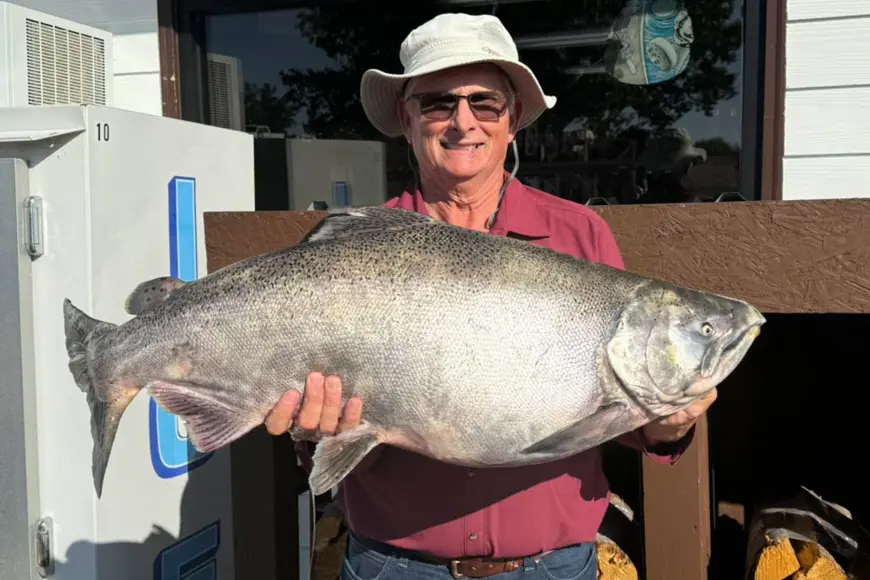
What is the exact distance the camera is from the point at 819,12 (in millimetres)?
3482

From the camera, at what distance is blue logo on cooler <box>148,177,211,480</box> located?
3.03 meters

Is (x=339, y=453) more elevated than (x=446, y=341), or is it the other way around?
(x=446, y=341)

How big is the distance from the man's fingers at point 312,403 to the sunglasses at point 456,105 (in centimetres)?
79

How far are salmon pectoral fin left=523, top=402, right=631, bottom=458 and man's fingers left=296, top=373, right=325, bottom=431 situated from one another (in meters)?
0.51

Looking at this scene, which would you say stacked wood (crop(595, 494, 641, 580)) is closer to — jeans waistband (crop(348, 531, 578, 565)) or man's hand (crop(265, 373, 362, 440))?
jeans waistband (crop(348, 531, 578, 565))

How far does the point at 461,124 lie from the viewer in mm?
2100

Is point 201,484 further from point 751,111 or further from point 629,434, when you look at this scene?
point 751,111

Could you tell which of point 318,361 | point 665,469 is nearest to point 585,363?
point 318,361

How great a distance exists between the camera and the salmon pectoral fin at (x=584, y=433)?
1798 millimetres

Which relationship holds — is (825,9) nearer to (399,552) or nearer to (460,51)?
(460,51)

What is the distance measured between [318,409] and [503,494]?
55 cm

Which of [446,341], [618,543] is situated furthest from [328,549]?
[446,341]

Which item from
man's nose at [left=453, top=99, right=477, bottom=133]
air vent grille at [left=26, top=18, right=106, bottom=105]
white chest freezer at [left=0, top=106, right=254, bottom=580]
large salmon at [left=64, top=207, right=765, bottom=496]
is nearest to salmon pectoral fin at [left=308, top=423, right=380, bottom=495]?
large salmon at [left=64, top=207, right=765, bottom=496]

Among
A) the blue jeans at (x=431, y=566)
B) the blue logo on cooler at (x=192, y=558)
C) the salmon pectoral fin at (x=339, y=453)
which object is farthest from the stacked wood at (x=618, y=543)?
the blue logo on cooler at (x=192, y=558)
